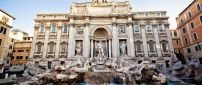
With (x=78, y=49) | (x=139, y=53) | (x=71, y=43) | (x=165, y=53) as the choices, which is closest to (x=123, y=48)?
(x=139, y=53)

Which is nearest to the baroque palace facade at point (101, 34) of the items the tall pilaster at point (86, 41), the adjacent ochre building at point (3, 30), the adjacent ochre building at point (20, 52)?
the tall pilaster at point (86, 41)

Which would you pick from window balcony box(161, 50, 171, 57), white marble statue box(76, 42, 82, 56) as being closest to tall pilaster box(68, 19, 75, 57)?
white marble statue box(76, 42, 82, 56)

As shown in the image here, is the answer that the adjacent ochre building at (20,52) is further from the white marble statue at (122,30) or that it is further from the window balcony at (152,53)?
the window balcony at (152,53)

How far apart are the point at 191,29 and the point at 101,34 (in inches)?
720

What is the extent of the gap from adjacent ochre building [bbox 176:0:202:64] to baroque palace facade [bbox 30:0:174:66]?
5.50m

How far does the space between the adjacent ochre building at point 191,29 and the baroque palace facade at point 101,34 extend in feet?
18.1

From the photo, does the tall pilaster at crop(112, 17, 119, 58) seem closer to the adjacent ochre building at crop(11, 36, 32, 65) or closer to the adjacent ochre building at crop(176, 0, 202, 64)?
the adjacent ochre building at crop(176, 0, 202, 64)

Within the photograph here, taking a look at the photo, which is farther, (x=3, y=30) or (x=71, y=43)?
(x=3, y=30)

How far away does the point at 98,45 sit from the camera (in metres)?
22.1

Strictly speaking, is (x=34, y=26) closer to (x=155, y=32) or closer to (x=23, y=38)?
(x=23, y=38)

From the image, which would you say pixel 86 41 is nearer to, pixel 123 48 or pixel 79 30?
pixel 79 30

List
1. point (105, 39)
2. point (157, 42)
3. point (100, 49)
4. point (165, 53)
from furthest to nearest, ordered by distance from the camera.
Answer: point (105, 39)
point (157, 42)
point (165, 53)
point (100, 49)

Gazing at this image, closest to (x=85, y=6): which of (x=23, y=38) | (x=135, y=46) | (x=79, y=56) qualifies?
(x=79, y=56)

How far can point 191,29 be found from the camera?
25.1 metres
